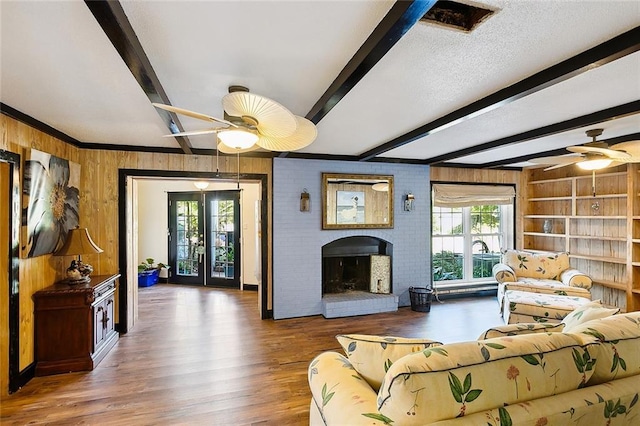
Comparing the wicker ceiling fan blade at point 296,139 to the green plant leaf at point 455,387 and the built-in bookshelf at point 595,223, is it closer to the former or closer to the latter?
the green plant leaf at point 455,387

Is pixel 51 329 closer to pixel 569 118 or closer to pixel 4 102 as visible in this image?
pixel 4 102

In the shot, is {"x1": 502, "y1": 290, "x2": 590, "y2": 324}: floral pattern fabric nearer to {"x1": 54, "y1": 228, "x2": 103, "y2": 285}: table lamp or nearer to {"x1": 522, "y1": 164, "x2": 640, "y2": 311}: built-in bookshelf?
{"x1": 522, "y1": 164, "x2": 640, "y2": 311}: built-in bookshelf

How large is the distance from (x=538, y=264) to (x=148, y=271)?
23.4 feet

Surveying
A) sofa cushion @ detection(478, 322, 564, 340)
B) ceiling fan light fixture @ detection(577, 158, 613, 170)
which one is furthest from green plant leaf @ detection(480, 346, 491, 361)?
ceiling fan light fixture @ detection(577, 158, 613, 170)

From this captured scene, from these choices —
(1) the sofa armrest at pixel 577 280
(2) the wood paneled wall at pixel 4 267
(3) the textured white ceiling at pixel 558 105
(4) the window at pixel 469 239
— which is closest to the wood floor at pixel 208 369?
(2) the wood paneled wall at pixel 4 267

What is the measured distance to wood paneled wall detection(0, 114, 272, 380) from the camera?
2.89 m

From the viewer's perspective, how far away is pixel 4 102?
2477mm

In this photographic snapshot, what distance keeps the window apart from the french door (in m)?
3.94

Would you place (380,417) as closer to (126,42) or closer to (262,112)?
(262,112)

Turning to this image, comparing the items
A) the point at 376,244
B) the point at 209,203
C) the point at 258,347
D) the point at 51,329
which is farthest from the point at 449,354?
the point at 209,203

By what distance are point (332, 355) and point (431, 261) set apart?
4.06 metres

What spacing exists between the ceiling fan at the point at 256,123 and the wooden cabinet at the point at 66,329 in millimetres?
2224

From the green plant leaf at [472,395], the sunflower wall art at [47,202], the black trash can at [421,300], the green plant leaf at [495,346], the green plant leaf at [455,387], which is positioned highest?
the sunflower wall art at [47,202]

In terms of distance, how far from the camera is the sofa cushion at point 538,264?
4848 mm
